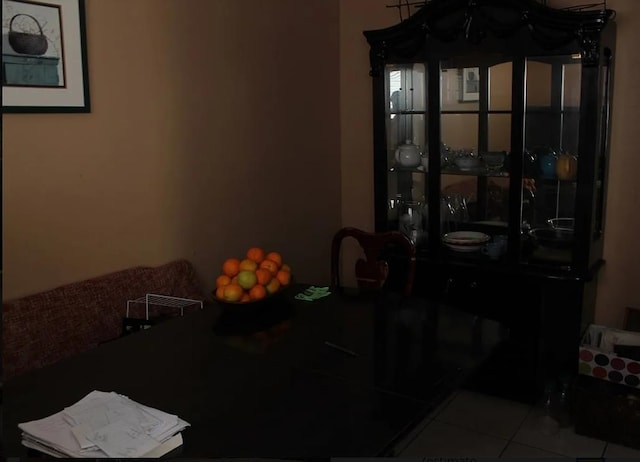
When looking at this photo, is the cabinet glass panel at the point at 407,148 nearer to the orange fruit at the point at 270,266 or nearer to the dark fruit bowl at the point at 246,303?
the orange fruit at the point at 270,266

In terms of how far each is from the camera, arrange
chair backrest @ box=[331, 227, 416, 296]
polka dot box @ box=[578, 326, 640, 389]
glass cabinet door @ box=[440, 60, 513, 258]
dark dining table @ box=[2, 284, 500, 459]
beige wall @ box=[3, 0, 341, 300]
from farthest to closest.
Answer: glass cabinet door @ box=[440, 60, 513, 258], polka dot box @ box=[578, 326, 640, 389], chair backrest @ box=[331, 227, 416, 296], beige wall @ box=[3, 0, 341, 300], dark dining table @ box=[2, 284, 500, 459]

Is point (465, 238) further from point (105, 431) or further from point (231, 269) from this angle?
point (105, 431)

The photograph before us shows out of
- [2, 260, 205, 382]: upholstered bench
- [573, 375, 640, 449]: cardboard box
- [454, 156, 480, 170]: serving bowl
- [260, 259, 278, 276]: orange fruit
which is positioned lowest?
[573, 375, 640, 449]: cardboard box

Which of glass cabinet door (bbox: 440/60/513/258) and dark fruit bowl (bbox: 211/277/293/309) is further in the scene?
glass cabinet door (bbox: 440/60/513/258)

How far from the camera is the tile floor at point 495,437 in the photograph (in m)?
2.67

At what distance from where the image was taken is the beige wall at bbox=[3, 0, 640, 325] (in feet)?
7.97

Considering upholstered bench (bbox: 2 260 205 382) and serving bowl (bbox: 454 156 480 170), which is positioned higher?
serving bowl (bbox: 454 156 480 170)

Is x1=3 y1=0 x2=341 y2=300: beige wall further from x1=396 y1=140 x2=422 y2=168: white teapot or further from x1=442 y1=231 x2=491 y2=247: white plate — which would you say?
x1=442 y1=231 x2=491 y2=247: white plate

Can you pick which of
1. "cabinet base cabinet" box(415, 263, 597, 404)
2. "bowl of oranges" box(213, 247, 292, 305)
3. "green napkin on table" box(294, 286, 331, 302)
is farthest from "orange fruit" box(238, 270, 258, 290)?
"cabinet base cabinet" box(415, 263, 597, 404)

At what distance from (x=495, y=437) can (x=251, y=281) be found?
1432 millimetres

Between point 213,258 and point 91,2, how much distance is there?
1309mm

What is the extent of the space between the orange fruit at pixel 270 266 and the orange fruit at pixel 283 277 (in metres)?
0.02

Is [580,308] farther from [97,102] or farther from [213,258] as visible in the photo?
[97,102]

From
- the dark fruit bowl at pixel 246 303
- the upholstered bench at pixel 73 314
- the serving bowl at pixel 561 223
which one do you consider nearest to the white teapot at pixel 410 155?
the serving bowl at pixel 561 223
